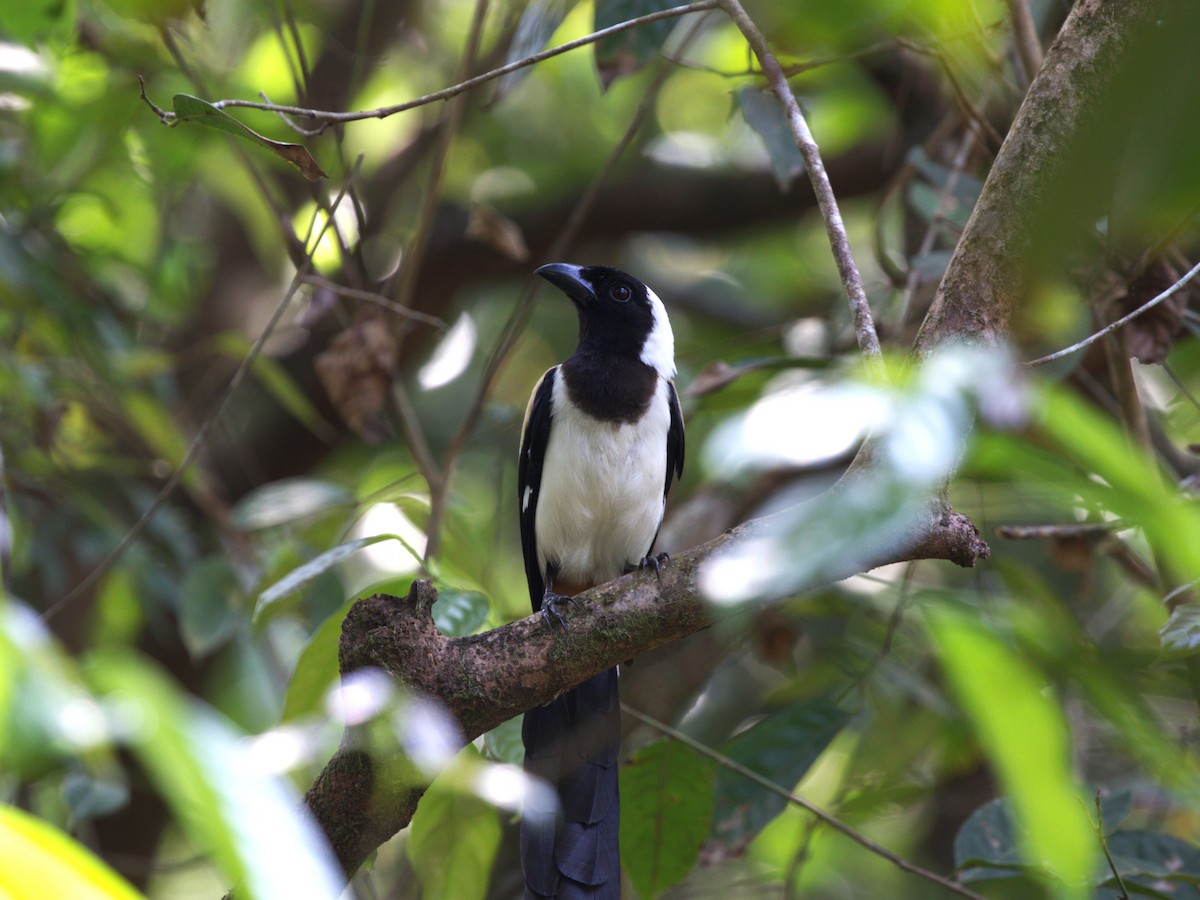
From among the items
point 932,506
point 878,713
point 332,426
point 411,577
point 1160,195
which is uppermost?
point 1160,195

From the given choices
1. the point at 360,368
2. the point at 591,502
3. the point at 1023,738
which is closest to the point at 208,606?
the point at 360,368

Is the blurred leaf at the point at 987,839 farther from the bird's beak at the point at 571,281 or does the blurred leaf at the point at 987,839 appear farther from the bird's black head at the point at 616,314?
the bird's beak at the point at 571,281

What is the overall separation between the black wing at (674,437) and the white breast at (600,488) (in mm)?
32

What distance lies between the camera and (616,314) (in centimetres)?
353

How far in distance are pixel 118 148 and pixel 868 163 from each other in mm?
2979

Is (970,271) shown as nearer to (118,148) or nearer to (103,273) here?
(118,148)

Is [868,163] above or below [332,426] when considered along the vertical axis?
above

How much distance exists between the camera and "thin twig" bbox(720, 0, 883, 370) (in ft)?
5.94

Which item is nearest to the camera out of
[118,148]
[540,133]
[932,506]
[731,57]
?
[932,506]

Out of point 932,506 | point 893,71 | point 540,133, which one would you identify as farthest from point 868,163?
point 932,506

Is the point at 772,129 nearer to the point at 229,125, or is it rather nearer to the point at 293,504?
the point at 229,125

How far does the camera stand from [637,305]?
3.60m

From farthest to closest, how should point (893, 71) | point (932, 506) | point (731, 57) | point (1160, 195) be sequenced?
1. point (731, 57)
2. point (893, 71)
3. point (932, 506)
4. point (1160, 195)

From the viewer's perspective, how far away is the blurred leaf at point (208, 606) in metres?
3.21
